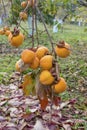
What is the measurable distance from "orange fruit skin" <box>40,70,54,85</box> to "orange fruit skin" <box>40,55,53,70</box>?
20 mm

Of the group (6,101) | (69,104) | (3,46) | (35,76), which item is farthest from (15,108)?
(3,46)

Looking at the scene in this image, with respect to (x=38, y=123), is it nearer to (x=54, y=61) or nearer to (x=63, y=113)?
(x=63, y=113)

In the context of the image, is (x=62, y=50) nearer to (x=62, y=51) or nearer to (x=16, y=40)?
(x=62, y=51)

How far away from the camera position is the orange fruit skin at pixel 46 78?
1193 mm

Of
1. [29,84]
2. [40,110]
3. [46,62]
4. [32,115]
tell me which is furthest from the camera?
[40,110]

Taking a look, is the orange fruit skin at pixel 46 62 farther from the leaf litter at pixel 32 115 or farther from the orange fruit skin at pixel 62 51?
the leaf litter at pixel 32 115

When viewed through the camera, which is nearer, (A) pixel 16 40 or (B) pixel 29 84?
(A) pixel 16 40

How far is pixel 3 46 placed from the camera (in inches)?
344

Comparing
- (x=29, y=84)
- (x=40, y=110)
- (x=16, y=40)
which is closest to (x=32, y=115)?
(x=40, y=110)

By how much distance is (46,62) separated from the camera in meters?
1.19

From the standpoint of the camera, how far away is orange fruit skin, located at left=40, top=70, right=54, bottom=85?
1193 mm

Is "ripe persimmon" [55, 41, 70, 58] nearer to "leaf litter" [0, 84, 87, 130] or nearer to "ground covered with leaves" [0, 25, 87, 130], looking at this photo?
"ground covered with leaves" [0, 25, 87, 130]

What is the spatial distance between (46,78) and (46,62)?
0.06 m

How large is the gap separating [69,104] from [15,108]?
57 centimetres
